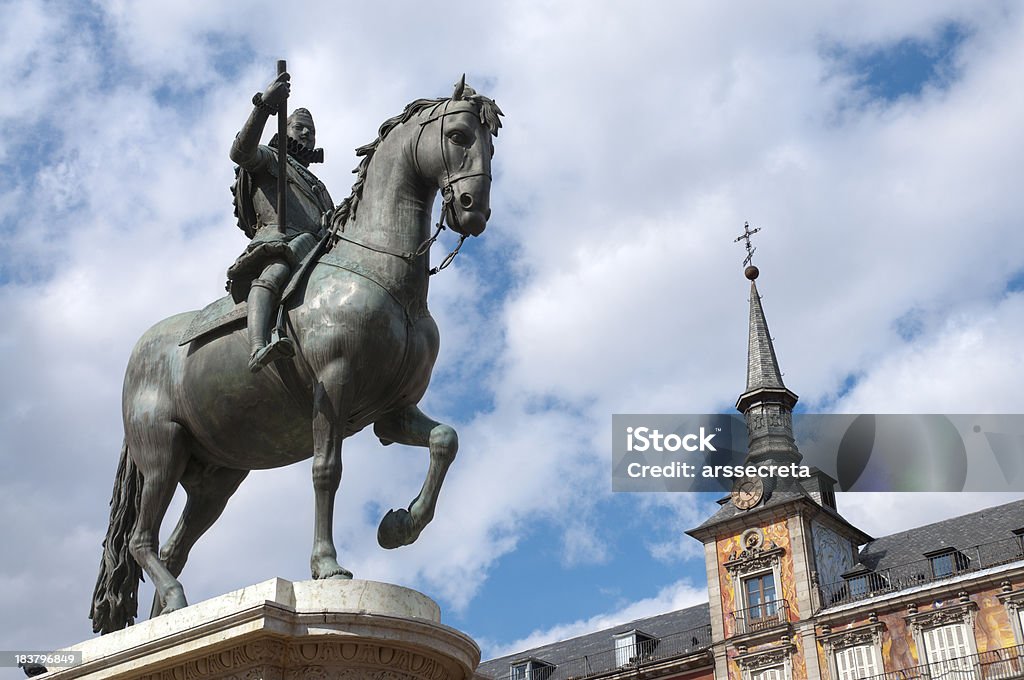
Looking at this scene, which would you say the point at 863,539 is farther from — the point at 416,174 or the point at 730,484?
the point at 416,174

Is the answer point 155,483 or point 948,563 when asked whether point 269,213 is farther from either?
point 948,563

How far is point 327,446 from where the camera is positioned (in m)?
6.75

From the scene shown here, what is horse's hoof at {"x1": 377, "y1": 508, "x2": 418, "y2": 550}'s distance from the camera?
23.0ft

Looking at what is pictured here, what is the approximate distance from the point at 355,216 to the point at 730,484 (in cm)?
4475

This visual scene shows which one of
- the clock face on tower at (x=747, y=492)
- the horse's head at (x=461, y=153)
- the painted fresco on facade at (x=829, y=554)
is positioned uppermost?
the clock face on tower at (x=747, y=492)

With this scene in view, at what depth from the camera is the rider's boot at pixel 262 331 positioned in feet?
22.0

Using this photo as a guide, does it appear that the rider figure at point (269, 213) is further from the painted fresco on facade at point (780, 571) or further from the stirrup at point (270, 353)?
the painted fresco on facade at point (780, 571)

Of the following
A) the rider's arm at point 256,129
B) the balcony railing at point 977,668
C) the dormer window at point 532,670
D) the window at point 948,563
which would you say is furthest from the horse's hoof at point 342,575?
the dormer window at point 532,670

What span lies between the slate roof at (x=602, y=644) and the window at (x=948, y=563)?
9.79 meters

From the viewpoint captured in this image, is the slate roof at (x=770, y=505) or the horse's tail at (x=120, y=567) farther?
the slate roof at (x=770, y=505)

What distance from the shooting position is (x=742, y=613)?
46906 millimetres

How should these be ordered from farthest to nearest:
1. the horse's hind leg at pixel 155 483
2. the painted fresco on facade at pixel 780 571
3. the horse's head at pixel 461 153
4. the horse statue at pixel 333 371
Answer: the painted fresco on facade at pixel 780 571
the horse's hind leg at pixel 155 483
the horse's head at pixel 461 153
the horse statue at pixel 333 371

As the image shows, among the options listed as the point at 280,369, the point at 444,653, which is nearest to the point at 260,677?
the point at 444,653

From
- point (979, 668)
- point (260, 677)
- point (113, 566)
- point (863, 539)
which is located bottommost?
point (260, 677)
